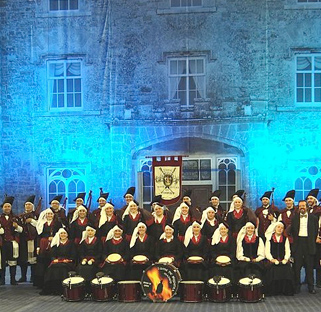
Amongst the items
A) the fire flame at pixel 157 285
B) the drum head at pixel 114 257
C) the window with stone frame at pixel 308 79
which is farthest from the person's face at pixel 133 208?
the window with stone frame at pixel 308 79

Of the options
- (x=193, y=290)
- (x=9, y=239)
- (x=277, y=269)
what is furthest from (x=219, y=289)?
(x=9, y=239)

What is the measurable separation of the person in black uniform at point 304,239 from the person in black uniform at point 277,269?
0.24 meters

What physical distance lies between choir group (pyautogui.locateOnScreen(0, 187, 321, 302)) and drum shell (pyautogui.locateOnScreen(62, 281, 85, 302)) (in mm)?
371

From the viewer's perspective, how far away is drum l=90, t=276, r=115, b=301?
389 inches

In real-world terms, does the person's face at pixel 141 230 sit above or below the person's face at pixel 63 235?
above

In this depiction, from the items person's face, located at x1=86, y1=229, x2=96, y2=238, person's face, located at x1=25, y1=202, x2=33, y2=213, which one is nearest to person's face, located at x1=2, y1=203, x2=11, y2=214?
person's face, located at x1=25, y1=202, x2=33, y2=213

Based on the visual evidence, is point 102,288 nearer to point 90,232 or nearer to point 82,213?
point 90,232

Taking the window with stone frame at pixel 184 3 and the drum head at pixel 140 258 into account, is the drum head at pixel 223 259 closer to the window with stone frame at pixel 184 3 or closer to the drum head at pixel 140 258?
the drum head at pixel 140 258

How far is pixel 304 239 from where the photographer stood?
10594 mm

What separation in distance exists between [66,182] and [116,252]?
6.18 meters

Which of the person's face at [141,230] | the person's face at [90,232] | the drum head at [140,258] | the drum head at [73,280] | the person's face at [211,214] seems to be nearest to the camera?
the drum head at [73,280]

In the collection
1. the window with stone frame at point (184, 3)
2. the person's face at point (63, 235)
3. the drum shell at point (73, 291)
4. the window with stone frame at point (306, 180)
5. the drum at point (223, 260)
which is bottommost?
the drum shell at point (73, 291)

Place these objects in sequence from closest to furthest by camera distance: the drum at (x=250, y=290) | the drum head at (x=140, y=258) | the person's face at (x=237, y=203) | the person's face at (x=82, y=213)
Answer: the drum at (x=250, y=290)
the drum head at (x=140, y=258)
the person's face at (x=237, y=203)
the person's face at (x=82, y=213)

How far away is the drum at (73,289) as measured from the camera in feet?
32.6
